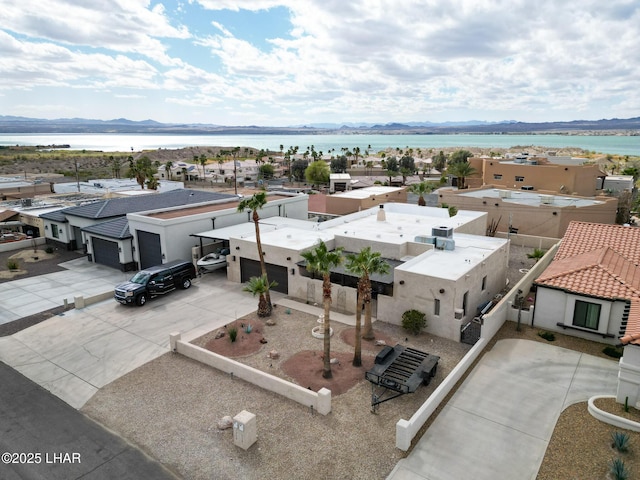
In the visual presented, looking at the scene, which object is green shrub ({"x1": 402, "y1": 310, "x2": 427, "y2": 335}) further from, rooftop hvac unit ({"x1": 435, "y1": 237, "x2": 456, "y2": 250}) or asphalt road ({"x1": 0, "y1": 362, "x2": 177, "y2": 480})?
asphalt road ({"x1": 0, "y1": 362, "x2": 177, "y2": 480})

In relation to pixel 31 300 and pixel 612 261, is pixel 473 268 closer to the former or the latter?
pixel 612 261

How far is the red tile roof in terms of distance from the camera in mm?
21328

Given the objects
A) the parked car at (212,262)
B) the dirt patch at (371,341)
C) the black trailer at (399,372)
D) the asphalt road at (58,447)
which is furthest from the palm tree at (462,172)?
the asphalt road at (58,447)

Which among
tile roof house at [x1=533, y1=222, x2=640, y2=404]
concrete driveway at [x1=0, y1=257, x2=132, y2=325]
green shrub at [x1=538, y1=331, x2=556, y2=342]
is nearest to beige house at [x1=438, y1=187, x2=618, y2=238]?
tile roof house at [x1=533, y1=222, x2=640, y2=404]

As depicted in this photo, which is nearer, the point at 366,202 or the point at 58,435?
the point at 58,435

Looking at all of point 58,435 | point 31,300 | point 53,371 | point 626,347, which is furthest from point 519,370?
point 31,300

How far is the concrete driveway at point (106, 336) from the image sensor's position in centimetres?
1983

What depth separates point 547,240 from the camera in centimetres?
3991

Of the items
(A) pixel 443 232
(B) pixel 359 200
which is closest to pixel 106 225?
(A) pixel 443 232

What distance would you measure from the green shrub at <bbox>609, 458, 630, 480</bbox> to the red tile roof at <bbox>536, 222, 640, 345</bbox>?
16.0ft

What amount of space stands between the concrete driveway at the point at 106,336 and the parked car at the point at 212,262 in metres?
2.49

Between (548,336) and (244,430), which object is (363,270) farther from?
(548,336)

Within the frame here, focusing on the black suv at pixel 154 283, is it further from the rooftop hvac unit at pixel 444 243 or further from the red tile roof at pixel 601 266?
the red tile roof at pixel 601 266

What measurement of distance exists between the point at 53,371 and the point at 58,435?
5413mm
